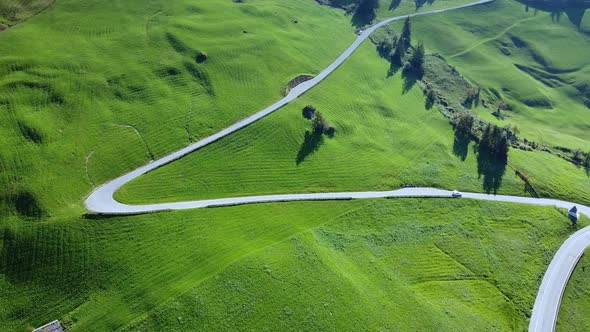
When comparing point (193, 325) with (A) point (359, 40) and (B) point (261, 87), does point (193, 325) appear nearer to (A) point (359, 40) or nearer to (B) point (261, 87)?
(B) point (261, 87)

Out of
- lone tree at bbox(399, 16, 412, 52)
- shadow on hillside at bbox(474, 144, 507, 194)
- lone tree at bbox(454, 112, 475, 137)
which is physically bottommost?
shadow on hillside at bbox(474, 144, 507, 194)

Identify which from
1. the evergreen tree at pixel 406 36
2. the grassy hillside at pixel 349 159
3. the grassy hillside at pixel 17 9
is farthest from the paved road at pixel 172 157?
the grassy hillside at pixel 17 9

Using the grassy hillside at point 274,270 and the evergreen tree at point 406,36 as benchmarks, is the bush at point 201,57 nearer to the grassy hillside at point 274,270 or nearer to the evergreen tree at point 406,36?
the grassy hillside at point 274,270

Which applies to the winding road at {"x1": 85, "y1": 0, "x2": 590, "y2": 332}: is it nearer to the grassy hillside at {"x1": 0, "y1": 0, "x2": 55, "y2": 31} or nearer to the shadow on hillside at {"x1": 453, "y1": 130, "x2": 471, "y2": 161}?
the shadow on hillside at {"x1": 453, "y1": 130, "x2": 471, "y2": 161}

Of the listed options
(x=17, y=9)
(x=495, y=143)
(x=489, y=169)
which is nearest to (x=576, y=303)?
(x=489, y=169)

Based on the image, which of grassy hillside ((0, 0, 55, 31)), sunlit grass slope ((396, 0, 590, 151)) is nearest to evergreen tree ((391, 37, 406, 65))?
sunlit grass slope ((396, 0, 590, 151))

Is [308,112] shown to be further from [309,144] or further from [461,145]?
[461,145]
